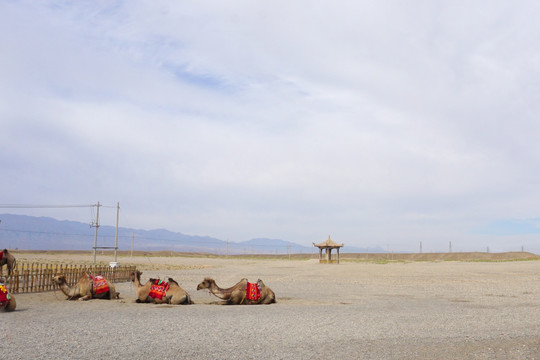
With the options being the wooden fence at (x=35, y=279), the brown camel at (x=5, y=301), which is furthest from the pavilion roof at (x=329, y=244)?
the brown camel at (x=5, y=301)

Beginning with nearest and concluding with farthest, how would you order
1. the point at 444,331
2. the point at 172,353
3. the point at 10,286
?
the point at 172,353 < the point at 444,331 < the point at 10,286

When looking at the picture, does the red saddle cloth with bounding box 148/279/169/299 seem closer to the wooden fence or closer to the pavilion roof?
the wooden fence

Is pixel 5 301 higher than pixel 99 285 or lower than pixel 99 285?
lower

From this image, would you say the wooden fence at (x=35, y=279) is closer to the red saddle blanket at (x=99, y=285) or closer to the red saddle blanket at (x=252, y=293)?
the red saddle blanket at (x=99, y=285)

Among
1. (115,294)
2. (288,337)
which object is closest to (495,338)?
(288,337)

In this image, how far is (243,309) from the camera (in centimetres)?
1666

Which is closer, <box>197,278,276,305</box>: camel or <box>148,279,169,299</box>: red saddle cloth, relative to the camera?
<box>148,279,169,299</box>: red saddle cloth

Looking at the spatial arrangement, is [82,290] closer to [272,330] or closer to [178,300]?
[178,300]

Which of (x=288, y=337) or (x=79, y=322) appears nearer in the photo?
(x=288, y=337)

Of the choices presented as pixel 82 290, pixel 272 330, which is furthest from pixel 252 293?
pixel 272 330

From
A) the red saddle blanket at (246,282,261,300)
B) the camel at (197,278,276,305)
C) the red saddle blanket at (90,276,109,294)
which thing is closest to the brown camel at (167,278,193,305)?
the camel at (197,278,276,305)

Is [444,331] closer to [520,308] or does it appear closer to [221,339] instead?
[221,339]

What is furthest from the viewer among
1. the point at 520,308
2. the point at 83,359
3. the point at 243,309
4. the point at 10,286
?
the point at 10,286

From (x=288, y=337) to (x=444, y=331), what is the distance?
390 centimetres
